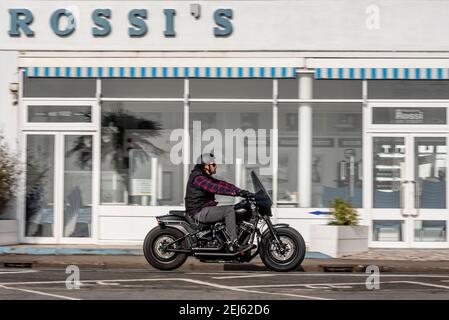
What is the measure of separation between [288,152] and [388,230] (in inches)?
100

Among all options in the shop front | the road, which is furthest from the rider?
the shop front

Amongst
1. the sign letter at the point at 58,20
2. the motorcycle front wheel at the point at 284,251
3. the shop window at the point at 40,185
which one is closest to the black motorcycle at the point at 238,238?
the motorcycle front wheel at the point at 284,251

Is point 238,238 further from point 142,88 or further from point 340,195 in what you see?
point 142,88

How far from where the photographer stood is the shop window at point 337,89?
18.2 metres

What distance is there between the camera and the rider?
43.5 feet

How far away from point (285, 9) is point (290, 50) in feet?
2.71

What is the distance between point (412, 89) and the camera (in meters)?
18.2

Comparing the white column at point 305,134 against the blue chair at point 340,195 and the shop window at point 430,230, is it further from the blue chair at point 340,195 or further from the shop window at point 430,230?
the shop window at point 430,230

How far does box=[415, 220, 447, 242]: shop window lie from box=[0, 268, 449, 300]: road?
4207mm

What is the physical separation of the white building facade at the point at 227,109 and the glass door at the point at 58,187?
1.1 inches

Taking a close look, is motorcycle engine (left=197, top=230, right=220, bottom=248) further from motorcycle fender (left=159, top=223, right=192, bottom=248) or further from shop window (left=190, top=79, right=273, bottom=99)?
shop window (left=190, top=79, right=273, bottom=99)

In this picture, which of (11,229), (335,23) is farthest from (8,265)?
(335,23)

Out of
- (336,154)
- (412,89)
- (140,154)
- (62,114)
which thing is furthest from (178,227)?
(412,89)
